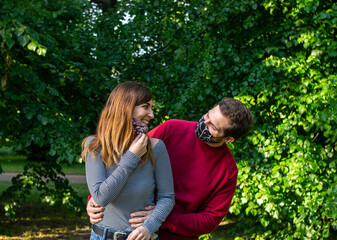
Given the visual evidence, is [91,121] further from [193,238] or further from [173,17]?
[193,238]

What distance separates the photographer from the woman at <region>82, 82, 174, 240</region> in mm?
1943

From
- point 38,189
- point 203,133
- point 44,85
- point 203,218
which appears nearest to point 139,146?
point 203,133

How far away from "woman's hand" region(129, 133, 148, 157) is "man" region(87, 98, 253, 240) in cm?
43

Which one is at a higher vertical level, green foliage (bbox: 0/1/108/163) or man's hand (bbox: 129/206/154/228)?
green foliage (bbox: 0/1/108/163)

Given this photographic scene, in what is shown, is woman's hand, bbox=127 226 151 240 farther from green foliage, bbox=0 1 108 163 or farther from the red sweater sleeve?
green foliage, bbox=0 1 108 163

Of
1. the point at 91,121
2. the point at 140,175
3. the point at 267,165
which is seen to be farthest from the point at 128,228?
the point at 91,121

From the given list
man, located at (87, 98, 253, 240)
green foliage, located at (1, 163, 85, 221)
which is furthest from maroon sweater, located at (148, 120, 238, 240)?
green foliage, located at (1, 163, 85, 221)

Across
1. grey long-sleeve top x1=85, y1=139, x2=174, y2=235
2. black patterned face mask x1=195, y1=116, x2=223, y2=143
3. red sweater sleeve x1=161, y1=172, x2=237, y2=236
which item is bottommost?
red sweater sleeve x1=161, y1=172, x2=237, y2=236

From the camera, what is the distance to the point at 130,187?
77.9 inches

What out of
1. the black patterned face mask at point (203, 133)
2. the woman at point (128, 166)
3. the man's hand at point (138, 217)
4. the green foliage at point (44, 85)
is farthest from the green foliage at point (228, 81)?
the man's hand at point (138, 217)

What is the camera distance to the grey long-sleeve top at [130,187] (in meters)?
1.90

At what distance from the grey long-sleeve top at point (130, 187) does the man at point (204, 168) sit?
26 cm

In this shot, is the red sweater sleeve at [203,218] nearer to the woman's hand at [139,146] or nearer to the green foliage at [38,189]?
the woman's hand at [139,146]

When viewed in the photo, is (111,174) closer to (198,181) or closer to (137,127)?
(137,127)
